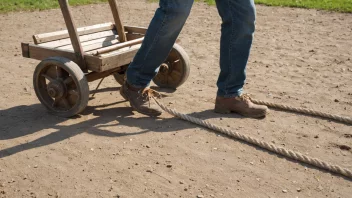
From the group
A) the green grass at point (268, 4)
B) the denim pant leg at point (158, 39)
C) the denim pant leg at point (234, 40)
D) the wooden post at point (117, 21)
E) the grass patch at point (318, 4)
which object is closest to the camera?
the denim pant leg at point (158, 39)

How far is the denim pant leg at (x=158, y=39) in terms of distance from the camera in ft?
13.3

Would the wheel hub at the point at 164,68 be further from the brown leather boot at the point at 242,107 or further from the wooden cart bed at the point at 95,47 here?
the brown leather boot at the point at 242,107

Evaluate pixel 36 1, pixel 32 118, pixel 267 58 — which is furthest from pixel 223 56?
pixel 36 1

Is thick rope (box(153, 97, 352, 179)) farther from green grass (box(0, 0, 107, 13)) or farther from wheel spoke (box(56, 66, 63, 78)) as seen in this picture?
green grass (box(0, 0, 107, 13))

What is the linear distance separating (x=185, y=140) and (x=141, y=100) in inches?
25.7

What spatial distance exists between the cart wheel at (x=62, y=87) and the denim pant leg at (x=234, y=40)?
3.67 feet

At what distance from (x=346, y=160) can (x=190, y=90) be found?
191cm

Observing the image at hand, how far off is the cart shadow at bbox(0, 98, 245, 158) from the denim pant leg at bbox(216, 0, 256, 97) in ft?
0.94

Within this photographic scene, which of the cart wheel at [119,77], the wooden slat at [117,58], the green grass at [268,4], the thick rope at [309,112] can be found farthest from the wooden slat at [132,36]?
the green grass at [268,4]

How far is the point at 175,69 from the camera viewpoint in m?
5.12

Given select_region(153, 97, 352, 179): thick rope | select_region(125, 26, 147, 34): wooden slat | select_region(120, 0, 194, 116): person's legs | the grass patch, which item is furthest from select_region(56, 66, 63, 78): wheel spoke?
the grass patch

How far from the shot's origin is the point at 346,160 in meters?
3.68

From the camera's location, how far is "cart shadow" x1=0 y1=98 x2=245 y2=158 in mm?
4055

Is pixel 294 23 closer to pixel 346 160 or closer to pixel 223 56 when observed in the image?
pixel 223 56
